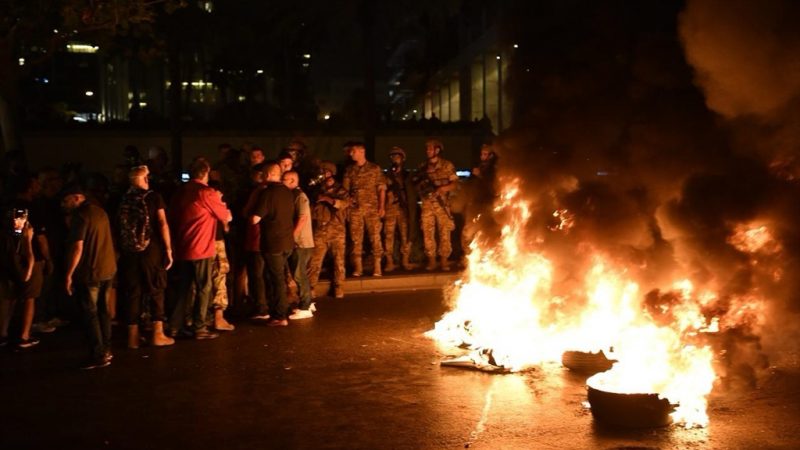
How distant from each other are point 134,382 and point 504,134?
14.3 ft

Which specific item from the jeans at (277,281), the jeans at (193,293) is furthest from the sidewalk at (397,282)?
the jeans at (193,293)

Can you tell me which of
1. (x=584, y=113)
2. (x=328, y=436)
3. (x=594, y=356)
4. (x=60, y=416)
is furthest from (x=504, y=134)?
(x=60, y=416)

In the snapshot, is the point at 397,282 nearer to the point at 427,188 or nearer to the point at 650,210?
the point at 427,188

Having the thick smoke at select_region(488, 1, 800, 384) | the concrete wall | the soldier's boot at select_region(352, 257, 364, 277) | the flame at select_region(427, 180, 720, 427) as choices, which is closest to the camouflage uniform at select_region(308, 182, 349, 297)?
the soldier's boot at select_region(352, 257, 364, 277)

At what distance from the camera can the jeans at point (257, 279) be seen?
11062mm

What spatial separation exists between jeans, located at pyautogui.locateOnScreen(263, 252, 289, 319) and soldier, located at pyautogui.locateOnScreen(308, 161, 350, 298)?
141 cm

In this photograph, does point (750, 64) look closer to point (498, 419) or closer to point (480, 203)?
point (498, 419)

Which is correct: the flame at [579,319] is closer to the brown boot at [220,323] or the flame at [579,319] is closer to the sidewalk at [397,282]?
the brown boot at [220,323]

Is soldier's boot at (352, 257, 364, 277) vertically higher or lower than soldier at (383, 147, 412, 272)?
lower

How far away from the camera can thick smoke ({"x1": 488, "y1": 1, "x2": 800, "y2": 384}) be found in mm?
6344

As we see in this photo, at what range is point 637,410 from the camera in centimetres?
644

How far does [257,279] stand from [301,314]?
714mm

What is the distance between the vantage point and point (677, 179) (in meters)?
7.02

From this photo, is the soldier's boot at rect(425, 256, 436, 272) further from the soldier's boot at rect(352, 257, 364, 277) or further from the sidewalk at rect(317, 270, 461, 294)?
the soldier's boot at rect(352, 257, 364, 277)
